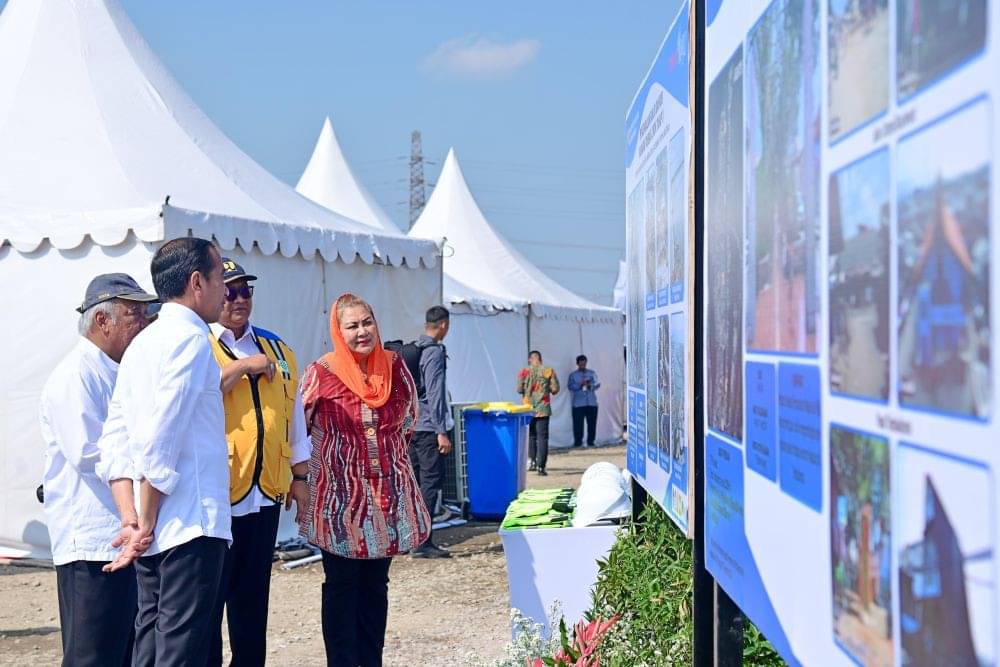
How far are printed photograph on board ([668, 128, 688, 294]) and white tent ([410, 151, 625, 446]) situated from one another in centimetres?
1393

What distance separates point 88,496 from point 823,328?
9.97 feet

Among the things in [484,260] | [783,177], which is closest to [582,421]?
[484,260]

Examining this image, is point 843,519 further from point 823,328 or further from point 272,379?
point 272,379

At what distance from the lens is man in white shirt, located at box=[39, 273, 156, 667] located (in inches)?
155

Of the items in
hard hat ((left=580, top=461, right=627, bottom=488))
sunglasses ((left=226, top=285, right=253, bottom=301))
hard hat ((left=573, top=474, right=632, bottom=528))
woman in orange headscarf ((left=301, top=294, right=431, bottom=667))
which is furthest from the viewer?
hard hat ((left=580, top=461, right=627, bottom=488))

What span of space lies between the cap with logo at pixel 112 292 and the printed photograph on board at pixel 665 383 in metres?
1.81

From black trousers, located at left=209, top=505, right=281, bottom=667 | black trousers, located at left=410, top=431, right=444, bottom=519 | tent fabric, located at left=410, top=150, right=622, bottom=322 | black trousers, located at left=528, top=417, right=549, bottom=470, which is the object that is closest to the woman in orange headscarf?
black trousers, located at left=209, top=505, right=281, bottom=667

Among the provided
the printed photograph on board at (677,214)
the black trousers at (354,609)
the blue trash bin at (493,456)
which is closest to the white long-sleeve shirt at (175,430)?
the black trousers at (354,609)

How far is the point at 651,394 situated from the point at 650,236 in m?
0.54

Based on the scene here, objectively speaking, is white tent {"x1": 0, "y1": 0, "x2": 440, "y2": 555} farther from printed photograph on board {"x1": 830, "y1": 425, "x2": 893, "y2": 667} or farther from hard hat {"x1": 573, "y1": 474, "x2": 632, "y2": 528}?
printed photograph on board {"x1": 830, "y1": 425, "x2": 893, "y2": 667}

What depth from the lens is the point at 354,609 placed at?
16.2 ft

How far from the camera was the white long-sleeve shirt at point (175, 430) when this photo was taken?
3.57 metres

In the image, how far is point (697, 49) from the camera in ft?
9.58

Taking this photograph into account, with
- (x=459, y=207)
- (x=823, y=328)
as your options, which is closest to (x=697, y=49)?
(x=823, y=328)
